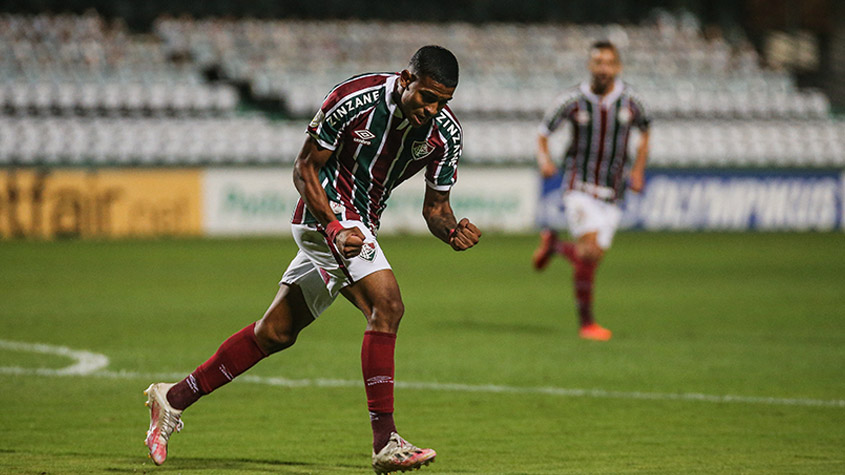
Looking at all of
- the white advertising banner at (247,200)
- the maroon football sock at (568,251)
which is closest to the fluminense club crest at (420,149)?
the maroon football sock at (568,251)

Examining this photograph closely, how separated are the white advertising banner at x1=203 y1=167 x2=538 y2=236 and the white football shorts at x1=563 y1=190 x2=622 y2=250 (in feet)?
35.9

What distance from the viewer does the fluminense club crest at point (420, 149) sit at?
539 centimetres

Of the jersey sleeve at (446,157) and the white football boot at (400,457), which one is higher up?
the jersey sleeve at (446,157)

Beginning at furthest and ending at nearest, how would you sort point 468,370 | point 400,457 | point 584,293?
point 584,293 → point 468,370 → point 400,457

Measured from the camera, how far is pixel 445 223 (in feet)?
18.6

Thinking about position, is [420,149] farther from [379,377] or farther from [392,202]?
[392,202]

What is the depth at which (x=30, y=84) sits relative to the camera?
24.2 metres

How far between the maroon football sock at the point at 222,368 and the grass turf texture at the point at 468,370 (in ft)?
0.99

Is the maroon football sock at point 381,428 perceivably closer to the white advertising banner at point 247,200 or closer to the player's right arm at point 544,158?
the player's right arm at point 544,158

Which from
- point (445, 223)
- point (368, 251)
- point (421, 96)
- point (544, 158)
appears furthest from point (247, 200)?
point (421, 96)

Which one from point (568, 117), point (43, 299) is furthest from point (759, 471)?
point (43, 299)

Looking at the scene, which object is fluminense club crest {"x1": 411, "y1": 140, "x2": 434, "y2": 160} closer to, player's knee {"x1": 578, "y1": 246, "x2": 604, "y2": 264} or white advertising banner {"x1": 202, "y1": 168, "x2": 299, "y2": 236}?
player's knee {"x1": 578, "y1": 246, "x2": 604, "y2": 264}

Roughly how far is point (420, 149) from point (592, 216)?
5421 mm

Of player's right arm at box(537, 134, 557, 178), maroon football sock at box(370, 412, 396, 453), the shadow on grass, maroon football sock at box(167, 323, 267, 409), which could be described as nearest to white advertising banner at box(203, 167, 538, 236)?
player's right arm at box(537, 134, 557, 178)
